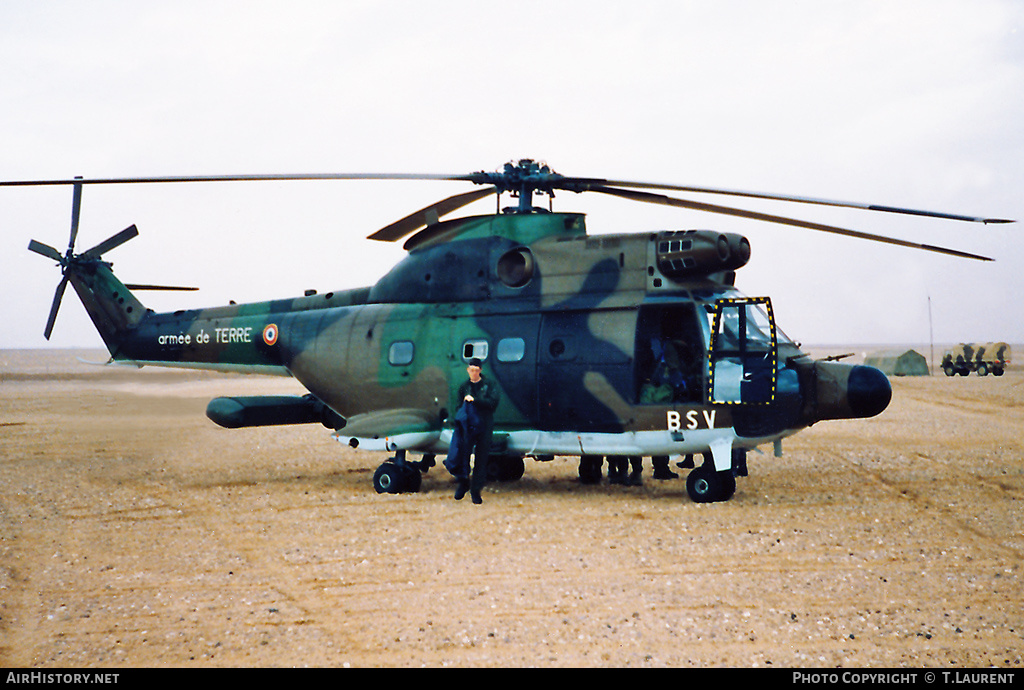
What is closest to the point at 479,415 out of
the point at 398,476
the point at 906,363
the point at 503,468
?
the point at 398,476

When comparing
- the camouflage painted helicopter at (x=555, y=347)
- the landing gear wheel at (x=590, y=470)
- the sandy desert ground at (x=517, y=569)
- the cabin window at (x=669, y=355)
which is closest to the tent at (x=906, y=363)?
the sandy desert ground at (x=517, y=569)

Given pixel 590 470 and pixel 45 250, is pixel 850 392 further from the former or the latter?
pixel 45 250

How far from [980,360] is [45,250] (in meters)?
41.3

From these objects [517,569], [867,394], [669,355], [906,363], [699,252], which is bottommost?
[517,569]

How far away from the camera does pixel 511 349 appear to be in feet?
32.8

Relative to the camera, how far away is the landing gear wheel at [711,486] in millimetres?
9188

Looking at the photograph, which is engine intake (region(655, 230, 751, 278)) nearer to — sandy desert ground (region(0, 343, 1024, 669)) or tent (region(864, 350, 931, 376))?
sandy desert ground (region(0, 343, 1024, 669))

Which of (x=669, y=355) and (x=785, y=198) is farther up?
(x=785, y=198)

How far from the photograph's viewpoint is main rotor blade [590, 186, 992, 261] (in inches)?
332

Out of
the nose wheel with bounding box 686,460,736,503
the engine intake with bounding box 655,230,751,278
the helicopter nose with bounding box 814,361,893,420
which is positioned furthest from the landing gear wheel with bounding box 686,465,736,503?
the engine intake with bounding box 655,230,751,278

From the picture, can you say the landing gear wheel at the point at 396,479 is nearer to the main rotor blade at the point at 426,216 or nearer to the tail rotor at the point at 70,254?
the main rotor blade at the point at 426,216

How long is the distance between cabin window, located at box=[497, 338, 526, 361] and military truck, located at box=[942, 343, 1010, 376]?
37853mm

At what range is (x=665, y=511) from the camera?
888 centimetres

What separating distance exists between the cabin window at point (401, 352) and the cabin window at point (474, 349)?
80 cm
